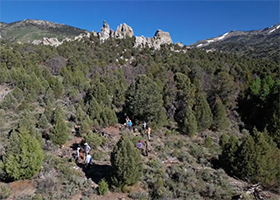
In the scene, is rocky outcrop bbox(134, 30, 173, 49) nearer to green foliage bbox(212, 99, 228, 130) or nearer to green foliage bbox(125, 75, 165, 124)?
green foliage bbox(212, 99, 228, 130)

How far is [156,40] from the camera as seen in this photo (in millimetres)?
67188

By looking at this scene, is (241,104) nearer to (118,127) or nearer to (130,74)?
(130,74)

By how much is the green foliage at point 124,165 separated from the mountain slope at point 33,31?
358 feet

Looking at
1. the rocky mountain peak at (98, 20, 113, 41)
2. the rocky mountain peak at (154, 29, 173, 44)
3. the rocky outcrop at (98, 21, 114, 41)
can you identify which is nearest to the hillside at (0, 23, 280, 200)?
the rocky outcrop at (98, 21, 114, 41)

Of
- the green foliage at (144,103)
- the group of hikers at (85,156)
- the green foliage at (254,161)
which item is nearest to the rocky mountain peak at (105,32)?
the green foliage at (144,103)

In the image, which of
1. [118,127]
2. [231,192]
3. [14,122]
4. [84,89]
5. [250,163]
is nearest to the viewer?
[231,192]

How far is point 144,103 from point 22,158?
13.4 metres

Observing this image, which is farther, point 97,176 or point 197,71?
point 197,71

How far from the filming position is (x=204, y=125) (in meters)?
24.5

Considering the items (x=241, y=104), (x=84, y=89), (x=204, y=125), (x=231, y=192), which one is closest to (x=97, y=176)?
(x=231, y=192)

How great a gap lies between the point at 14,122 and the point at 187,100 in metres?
18.7

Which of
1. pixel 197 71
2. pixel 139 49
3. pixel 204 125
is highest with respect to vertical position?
pixel 139 49

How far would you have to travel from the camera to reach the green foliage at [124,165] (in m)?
10.6

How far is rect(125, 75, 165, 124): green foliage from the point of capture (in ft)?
72.5
